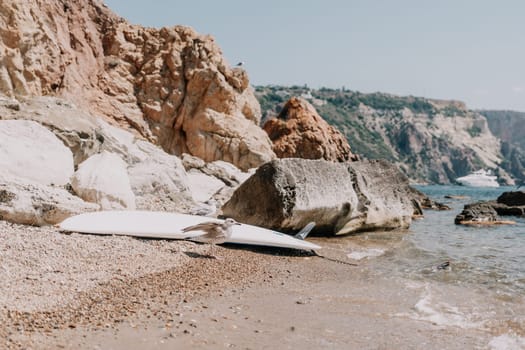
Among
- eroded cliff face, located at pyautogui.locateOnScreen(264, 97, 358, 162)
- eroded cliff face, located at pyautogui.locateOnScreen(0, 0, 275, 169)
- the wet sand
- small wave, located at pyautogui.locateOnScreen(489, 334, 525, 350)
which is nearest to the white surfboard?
the wet sand

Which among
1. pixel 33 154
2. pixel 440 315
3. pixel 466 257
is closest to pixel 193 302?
pixel 440 315

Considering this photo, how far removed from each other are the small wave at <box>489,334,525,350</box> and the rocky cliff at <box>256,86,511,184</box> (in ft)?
353

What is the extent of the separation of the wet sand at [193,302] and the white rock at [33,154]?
254 cm

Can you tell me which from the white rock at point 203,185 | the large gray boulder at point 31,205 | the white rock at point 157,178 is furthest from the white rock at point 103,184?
the white rock at point 203,185

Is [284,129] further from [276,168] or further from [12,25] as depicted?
[276,168]

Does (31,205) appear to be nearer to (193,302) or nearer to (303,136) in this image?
(193,302)

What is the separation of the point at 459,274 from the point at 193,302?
501cm

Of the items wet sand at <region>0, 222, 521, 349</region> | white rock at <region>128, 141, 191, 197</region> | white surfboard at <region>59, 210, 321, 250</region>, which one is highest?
white rock at <region>128, 141, 191, 197</region>

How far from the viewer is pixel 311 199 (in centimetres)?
1117

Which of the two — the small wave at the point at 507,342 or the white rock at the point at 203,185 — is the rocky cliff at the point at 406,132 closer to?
the white rock at the point at 203,185

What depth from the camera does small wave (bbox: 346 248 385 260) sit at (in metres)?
9.59

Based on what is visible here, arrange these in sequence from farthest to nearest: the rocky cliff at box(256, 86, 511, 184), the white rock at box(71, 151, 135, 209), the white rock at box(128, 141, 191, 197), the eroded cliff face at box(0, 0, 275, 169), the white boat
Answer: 1. the rocky cliff at box(256, 86, 511, 184)
2. the white boat
3. the eroded cliff face at box(0, 0, 275, 169)
4. the white rock at box(128, 141, 191, 197)
5. the white rock at box(71, 151, 135, 209)

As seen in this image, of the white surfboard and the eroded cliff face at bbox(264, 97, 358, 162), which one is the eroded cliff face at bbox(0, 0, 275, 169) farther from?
the white surfboard

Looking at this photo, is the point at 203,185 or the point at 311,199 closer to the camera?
the point at 311,199
